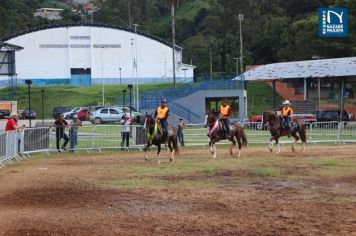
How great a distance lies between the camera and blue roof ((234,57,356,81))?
202 ft

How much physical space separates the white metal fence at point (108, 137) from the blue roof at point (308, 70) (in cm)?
2300

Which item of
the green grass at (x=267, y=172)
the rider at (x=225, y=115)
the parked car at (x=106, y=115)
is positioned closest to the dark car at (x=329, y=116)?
the parked car at (x=106, y=115)

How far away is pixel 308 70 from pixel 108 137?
34426 mm

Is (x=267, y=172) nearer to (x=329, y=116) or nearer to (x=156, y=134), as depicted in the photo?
(x=156, y=134)

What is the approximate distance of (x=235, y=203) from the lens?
14.1 meters

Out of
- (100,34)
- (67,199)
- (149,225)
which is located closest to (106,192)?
(67,199)

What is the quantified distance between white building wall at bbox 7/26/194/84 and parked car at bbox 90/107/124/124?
37435 millimetres

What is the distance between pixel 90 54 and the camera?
105250mm

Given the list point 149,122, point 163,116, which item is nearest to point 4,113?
point 163,116

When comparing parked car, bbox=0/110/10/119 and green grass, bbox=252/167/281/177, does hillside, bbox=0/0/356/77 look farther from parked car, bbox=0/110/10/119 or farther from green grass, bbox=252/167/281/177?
green grass, bbox=252/167/281/177

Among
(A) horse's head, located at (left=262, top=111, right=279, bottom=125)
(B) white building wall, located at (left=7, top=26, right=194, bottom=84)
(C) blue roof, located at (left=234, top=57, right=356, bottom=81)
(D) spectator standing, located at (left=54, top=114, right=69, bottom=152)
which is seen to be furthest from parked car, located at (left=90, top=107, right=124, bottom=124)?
(B) white building wall, located at (left=7, top=26, right=194, bottom=84)

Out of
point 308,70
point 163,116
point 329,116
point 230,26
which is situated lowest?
point 329,116

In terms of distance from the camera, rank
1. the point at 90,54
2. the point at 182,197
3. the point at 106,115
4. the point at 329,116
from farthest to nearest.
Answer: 1. the point at 90,54
2. the point at 106,115
3. the point at 329,116
4. the point at 182,197

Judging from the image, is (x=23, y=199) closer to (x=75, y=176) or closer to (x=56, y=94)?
(x=75, y=176)
